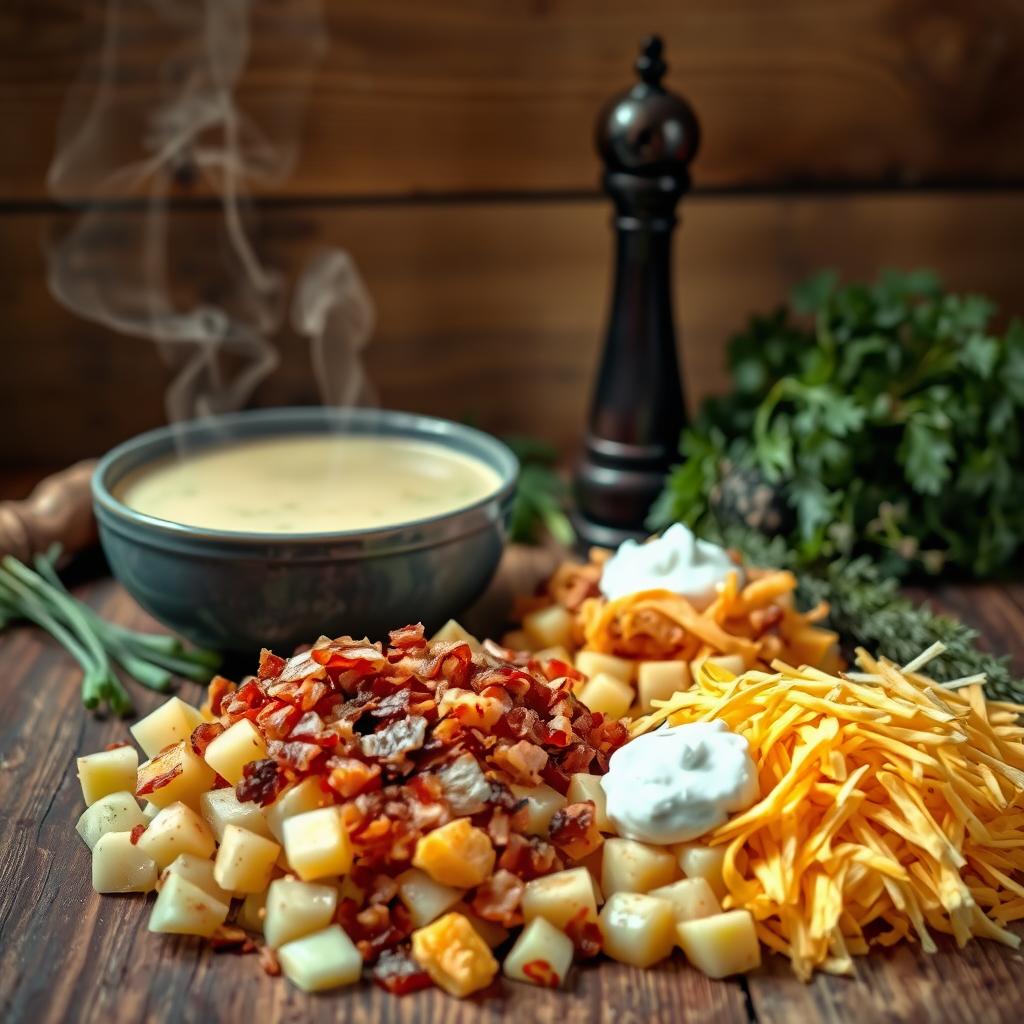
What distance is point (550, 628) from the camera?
184 cm

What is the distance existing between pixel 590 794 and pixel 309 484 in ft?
2.56

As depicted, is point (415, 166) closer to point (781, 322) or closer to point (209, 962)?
point (781, 322)

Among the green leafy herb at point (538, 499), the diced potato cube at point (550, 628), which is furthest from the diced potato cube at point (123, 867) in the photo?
the green leafy herb at point (538, 499)

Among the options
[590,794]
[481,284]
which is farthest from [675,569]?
[481,284]

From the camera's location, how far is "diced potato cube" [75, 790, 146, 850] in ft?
4.69

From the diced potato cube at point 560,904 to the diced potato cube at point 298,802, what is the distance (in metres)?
0.23

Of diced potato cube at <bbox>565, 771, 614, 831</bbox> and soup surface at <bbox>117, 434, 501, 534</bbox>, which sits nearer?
diced potato cube at <bbox>565, 771, 614, 831</bbox>

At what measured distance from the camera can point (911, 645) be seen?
1741mm

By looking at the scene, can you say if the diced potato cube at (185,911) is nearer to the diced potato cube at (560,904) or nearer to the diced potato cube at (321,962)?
the diced potato cube at (321,962)

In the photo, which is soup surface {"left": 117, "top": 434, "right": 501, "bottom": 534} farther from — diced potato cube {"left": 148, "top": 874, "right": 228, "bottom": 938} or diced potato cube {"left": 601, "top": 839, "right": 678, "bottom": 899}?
diced potato cube {"left": 601, "top": 839, "right": 678, "bottom": 899}

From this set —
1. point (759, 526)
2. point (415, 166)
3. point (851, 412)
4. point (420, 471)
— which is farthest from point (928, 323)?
point (415, 166)

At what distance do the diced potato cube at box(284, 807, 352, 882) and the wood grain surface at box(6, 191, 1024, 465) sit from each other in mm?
1620

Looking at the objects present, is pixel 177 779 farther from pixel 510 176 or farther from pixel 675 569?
pixel 510 176

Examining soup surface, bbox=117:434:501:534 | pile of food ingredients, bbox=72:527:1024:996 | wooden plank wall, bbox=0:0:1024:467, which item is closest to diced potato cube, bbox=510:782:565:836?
pile of food ingredients, bbox=72:527:1024:996
